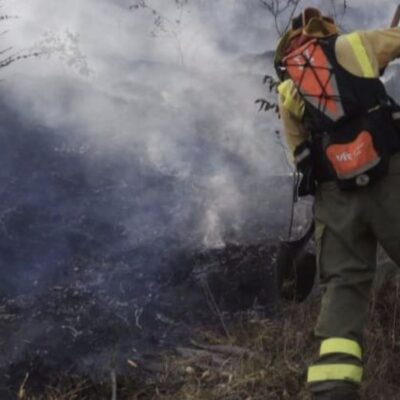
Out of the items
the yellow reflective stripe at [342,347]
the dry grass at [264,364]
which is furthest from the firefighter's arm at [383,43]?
the dry grass at [264,364]

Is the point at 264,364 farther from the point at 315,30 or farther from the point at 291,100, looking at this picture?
the point at 315,30

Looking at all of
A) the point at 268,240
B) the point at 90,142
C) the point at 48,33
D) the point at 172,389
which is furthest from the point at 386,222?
the point at 48,33

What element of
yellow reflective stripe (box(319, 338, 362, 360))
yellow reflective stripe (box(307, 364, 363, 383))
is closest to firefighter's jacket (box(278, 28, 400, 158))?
yellow reflective stripe (box(319, 338, 362, 360))

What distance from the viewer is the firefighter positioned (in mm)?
2803

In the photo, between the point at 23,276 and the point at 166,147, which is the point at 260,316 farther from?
the point at 166,147

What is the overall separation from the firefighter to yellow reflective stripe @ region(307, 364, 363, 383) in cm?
5

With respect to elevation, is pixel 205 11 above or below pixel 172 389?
above

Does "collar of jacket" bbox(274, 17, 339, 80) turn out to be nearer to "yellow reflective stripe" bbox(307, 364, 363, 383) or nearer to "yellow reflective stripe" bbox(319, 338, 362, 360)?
"yellow reflective stripe" bbox(319, 338, 362, 360)

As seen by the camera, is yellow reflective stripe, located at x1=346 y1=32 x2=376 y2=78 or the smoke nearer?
yellow reflective stripe, located at x1=346 y1=32 x2=376 y2=78

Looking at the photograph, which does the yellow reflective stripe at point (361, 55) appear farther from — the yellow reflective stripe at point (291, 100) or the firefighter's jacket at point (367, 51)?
the yellow reflective stripe at point (291, 100)

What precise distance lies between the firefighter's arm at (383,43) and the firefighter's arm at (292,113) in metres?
0.42

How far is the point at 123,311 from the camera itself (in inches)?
201

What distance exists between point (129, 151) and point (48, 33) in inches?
143

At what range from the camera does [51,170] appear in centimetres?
719
